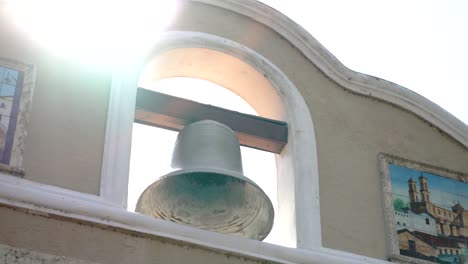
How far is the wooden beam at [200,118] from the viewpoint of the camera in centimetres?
682

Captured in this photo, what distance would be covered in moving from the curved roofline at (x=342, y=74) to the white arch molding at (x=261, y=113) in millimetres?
280

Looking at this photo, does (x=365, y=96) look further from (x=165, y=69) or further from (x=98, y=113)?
(x=98, y=113)

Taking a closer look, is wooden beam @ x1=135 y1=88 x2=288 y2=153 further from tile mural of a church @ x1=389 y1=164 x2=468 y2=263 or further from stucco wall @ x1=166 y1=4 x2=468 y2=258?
tile mural of a church @ x1=389 y1=164 x2=468 y2=263

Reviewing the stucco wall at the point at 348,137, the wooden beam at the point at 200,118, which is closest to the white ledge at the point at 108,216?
the stucco wall at the point at 348,137

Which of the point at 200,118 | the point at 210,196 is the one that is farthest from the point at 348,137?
the point at 210,196

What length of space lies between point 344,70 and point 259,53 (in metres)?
0.56

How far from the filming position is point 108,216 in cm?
603

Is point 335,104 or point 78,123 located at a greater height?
point 335,104

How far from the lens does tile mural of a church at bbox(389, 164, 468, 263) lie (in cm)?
691

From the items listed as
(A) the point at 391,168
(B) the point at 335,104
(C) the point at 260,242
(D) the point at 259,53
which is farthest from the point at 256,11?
(C) the point at 260,242

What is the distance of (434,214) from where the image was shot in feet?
23.4

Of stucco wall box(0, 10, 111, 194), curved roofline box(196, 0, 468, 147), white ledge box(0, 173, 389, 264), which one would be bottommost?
white ledge box(0, 173, 389, 264)

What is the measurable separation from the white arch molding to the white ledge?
17cm

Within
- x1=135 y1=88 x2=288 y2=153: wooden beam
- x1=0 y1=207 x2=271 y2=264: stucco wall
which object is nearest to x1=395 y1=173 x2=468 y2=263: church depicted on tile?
x1=135 y1=88 x2=288 y2=153: wooden beam
